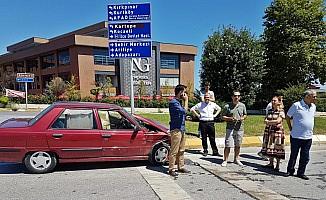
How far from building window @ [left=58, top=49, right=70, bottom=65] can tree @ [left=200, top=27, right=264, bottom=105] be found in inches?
1162

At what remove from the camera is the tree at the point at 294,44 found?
83.9ft

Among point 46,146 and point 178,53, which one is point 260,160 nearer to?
point 46,146

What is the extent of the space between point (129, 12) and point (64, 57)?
129ft

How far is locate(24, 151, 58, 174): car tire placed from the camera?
5.84 meters

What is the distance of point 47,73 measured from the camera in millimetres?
48500

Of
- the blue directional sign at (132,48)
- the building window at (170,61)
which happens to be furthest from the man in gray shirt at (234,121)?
the building window at (170,61)

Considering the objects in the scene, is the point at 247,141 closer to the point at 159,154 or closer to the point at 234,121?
the point at 234,121

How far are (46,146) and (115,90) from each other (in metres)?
38.9

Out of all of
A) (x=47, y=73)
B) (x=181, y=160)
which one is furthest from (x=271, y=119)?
(x=47, y=73)

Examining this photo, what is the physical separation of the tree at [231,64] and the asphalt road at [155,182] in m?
13.1

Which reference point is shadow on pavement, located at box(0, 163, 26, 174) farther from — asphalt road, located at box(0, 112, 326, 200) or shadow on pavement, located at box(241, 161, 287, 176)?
shadow on pavement, located at box(241, 161, 287, 176)

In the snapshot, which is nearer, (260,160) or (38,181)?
(38,181)

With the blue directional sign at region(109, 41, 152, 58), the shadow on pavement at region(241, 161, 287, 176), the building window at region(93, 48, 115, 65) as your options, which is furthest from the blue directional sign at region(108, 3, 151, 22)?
the building window at region(93, 48, 115, 65)

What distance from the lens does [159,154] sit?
6617 millimetres
